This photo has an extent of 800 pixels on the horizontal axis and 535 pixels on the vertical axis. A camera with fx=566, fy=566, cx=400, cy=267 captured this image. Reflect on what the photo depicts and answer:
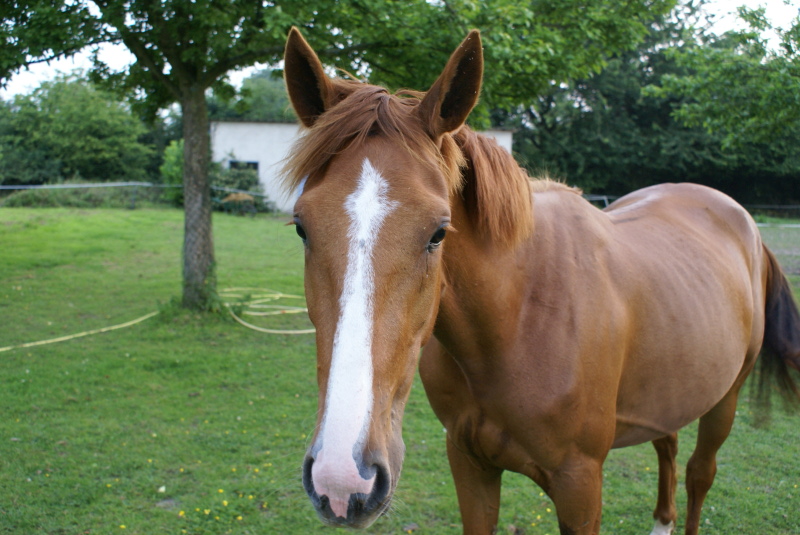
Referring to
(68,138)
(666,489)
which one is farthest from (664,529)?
(68,138)

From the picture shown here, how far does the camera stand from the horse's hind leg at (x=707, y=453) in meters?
3.30

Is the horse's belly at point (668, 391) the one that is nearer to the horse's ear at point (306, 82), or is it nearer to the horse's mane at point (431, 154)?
the horse's mane at point (431, 154)

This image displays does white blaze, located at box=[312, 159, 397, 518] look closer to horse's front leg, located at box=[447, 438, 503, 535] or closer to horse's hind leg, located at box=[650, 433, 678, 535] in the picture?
horse's front leg, located at box=[447, 438, 503, 535]

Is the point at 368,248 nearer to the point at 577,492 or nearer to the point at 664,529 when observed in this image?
the point at 577,492

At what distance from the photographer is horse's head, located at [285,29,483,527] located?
1.27 meters

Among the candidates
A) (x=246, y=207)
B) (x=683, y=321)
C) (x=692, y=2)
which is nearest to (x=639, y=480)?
(x=683, y=321)

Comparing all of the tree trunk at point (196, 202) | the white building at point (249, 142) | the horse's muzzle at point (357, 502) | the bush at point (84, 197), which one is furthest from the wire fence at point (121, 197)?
the horse's muzzle at point (357, 502)

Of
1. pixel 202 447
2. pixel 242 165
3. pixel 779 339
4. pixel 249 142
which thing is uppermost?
pixel 249 142

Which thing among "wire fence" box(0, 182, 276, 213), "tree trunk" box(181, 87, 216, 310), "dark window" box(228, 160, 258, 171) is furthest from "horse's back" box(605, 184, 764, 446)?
"dark window" box(228, 160, 258, 171)

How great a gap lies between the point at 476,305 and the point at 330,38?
5393mm

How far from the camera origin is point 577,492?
2.04m

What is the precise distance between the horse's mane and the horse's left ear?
55 millimetres

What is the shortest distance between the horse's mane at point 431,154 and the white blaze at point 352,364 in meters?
0.21

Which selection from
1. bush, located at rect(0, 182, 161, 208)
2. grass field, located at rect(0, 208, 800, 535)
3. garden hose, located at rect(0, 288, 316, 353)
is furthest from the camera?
bush, located at rect(0, 182, 161, 208)
